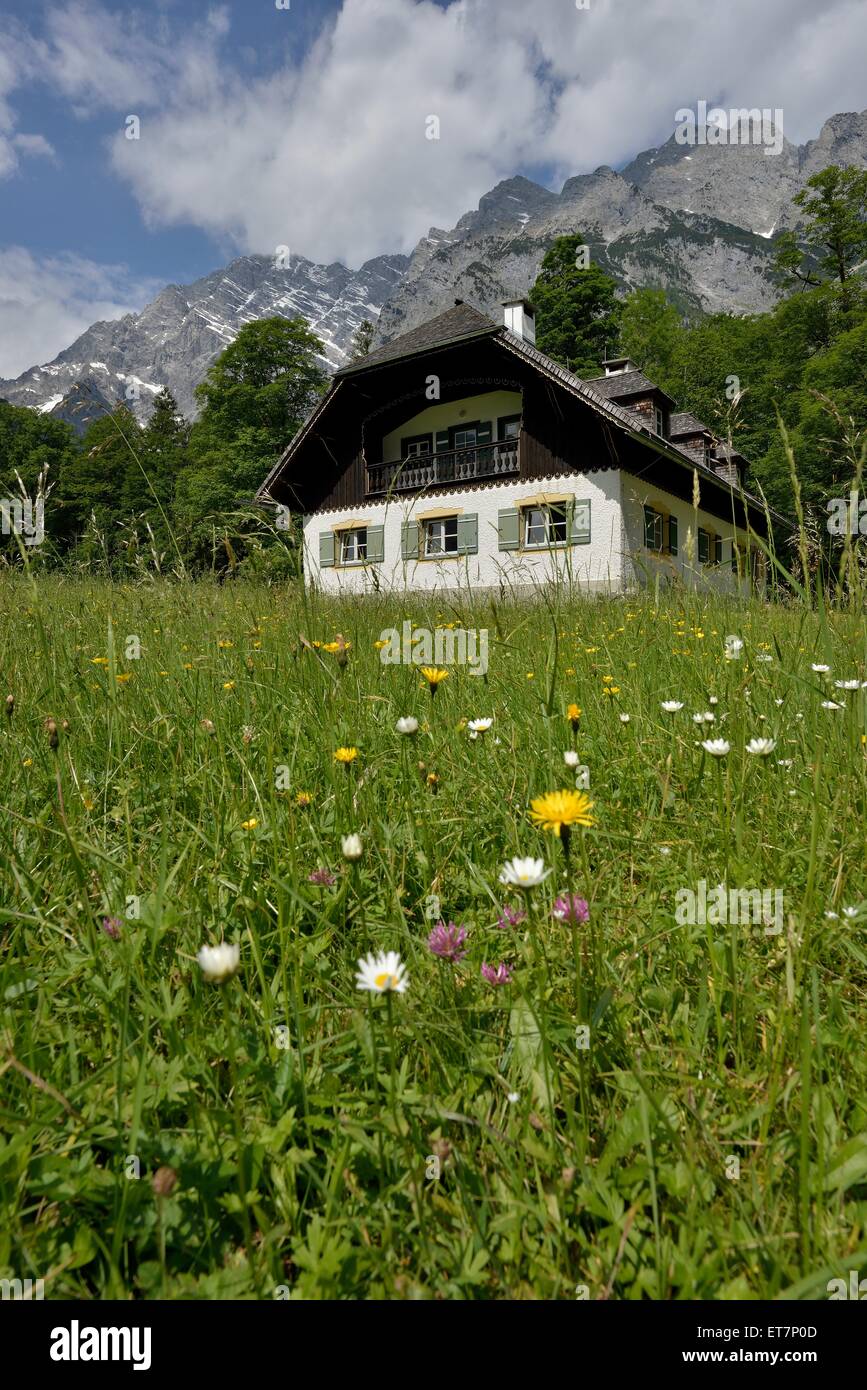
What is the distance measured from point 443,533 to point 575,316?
18.6 m

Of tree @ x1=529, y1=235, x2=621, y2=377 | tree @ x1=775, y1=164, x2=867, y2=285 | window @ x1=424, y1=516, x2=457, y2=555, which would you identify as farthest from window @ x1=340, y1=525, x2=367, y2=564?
tree @ x1=775, y1=164, x2=867, y2=285

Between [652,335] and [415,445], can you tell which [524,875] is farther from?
[652,335]

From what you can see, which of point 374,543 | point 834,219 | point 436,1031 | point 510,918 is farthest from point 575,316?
point 436,1031

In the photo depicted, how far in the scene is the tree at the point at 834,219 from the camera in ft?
87.8

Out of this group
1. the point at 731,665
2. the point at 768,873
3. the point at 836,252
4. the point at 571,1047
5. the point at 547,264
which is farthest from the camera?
the point at 547,264

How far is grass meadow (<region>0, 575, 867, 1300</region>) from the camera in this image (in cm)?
77

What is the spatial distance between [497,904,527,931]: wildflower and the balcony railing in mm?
18165

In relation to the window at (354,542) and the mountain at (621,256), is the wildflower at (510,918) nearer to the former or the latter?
the window at (354,542)

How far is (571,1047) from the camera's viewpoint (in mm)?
1022

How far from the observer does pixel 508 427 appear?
19703 mm
